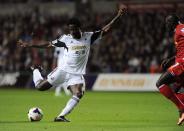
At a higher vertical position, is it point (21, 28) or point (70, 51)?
point (70, 51)

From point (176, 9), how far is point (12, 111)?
16.8m

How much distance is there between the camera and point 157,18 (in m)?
34.7

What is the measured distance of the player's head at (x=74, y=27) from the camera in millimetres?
14406

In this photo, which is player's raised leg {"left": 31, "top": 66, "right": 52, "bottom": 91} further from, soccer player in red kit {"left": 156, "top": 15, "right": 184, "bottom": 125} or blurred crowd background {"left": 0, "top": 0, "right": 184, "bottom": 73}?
blurred crowd background {"left": 0, "top": 0, "right": 184, "bottom": 73}

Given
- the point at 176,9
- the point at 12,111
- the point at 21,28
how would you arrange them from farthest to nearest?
the point at 21,28, the point at 176,9, the point at 12,111

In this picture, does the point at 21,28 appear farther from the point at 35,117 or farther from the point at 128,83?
the point at 35,117

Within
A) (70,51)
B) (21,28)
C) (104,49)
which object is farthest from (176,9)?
(70,51)

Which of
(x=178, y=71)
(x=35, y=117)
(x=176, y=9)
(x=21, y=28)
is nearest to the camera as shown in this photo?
(x=178, y=71)

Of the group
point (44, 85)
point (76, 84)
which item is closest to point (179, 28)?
point (76, 84)

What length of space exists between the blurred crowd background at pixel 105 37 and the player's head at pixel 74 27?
15.6 m

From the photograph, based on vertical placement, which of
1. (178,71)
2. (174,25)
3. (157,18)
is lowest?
(157,18)

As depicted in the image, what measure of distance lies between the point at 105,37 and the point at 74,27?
813 inches

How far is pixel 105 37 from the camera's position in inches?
1383

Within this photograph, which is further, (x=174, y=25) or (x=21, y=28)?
(x=21, y=28)
